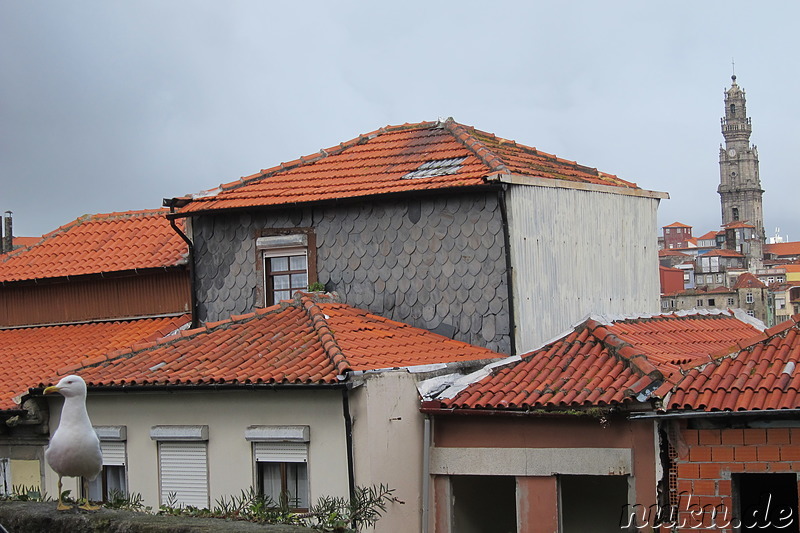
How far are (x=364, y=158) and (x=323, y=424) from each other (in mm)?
6475

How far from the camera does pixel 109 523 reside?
24.3 ft

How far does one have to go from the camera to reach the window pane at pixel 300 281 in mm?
18156

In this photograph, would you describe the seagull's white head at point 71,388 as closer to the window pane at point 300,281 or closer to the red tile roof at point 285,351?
the red tile roof at point 285,351

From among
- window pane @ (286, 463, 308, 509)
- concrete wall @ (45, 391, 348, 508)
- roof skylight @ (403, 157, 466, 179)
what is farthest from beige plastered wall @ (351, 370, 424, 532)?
roof skylight @ (403, 157, 466, 179)

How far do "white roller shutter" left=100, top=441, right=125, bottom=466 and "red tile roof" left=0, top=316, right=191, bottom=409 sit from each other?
220 cm

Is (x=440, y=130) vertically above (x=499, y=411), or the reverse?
(x=440, y=130)

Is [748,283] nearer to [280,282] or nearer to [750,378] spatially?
[280,282]

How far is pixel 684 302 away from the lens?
10244 centimetres

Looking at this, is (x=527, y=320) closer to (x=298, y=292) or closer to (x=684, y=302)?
(x=298, y=292)

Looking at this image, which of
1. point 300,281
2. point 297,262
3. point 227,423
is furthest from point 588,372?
point 297,262

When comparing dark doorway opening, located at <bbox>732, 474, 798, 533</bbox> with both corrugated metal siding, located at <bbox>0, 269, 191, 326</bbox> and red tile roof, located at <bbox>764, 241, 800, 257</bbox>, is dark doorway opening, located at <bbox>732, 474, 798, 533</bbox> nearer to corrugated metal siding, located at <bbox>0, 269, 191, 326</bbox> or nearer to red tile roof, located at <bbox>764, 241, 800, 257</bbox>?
corrugated metal siding, located at <bbox>0, 269, 191, 326</bbox>

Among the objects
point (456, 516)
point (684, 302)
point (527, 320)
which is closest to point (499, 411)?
point (456, 516)

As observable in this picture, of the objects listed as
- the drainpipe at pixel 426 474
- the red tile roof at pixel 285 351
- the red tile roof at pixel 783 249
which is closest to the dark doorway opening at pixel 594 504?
the red tile roof at pixel 285 351

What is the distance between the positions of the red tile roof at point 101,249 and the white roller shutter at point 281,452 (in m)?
6.20
